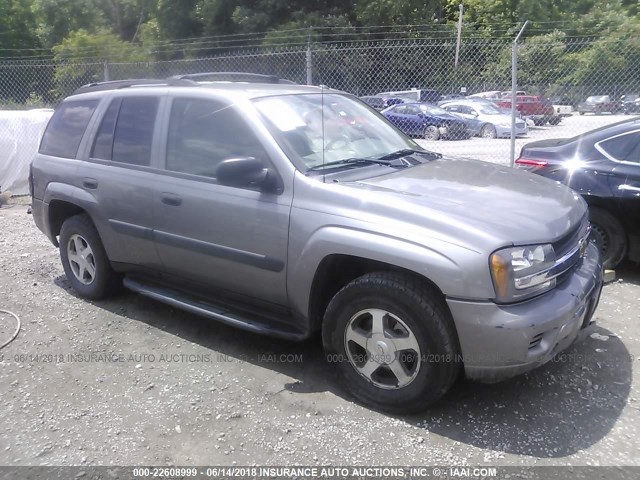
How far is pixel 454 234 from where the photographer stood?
288cm

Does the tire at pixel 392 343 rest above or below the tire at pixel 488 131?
above

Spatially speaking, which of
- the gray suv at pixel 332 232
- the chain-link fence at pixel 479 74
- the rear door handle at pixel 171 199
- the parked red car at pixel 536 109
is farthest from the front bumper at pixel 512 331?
the parked red car at pixel 536 109

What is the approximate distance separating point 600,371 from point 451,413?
44.9 inches

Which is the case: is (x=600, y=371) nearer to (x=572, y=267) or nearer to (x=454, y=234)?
(x=572, y=267)

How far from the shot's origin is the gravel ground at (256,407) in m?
2.94

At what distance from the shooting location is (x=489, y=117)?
14.8 meters

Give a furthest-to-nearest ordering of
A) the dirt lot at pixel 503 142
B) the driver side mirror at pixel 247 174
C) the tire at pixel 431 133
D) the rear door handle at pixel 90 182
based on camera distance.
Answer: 1. the tire at pixel 431 133
2. the dirt lot at pixel 503 142
3. the rear door handle at pixel 90 182
4. the driver side mirror at pixel 247 174

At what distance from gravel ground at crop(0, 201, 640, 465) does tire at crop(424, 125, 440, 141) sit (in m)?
8.41

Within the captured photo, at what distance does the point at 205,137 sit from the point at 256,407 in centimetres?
181

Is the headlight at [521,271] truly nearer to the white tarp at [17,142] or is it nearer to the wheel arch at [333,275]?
the wheel arch at [333,275]

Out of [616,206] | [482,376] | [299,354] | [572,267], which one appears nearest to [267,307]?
[299,354]

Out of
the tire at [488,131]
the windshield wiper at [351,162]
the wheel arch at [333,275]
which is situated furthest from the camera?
the tire at [488,131]

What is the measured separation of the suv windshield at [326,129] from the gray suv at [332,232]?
0.6 inches

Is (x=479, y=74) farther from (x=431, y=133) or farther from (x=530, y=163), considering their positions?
(x=530, y=163)
